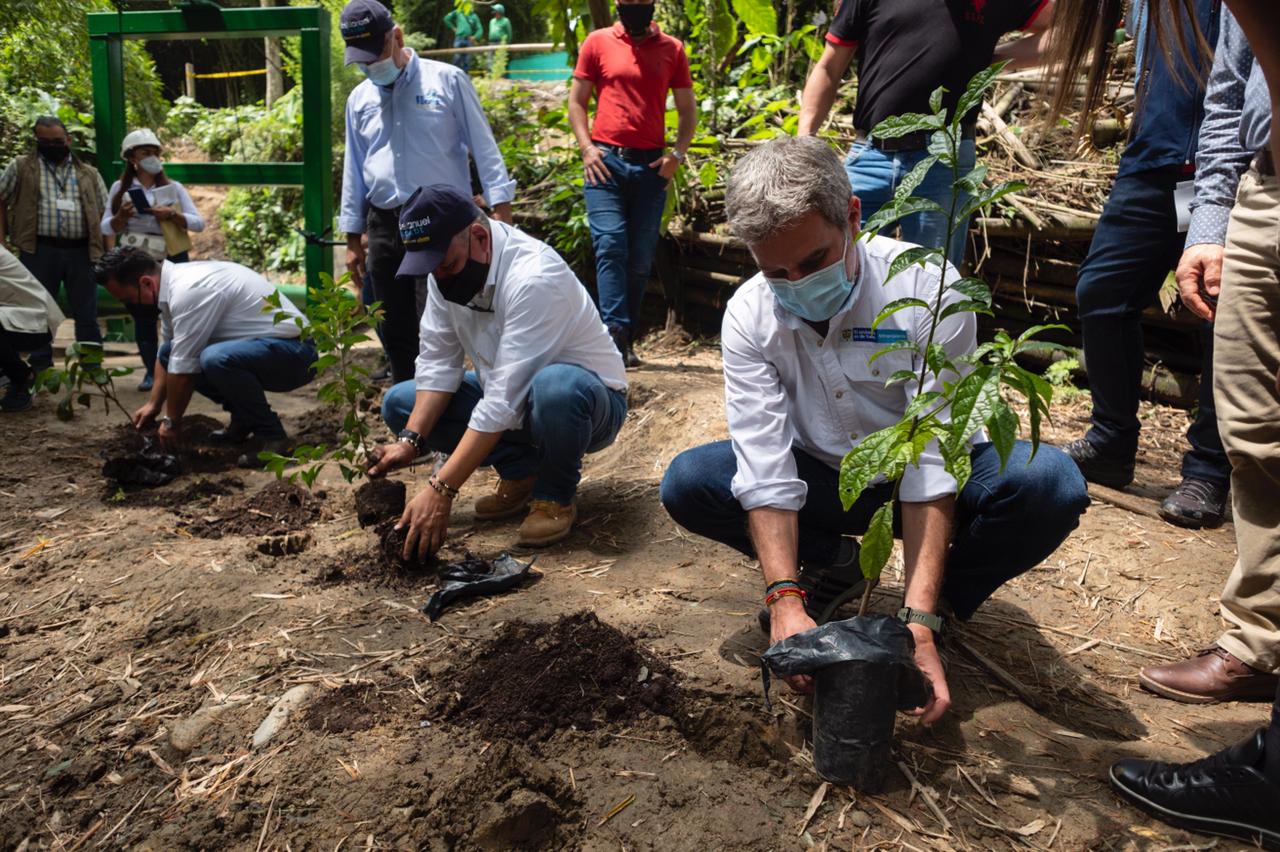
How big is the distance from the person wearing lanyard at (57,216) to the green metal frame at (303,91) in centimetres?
59

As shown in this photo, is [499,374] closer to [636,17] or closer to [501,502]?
[501,502]

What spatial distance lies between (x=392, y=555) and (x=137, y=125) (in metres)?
12.8

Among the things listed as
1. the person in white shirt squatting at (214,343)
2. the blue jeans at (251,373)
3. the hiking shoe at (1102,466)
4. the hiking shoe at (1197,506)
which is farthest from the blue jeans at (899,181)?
the blue jeans at (251,373)

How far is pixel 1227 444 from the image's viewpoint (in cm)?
207

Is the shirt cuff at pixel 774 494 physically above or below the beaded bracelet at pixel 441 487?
above

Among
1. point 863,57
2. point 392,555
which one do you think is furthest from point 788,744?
point 863,57

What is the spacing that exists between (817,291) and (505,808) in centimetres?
126

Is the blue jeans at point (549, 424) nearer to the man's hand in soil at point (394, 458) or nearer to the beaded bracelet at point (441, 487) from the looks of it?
the man's hand in soil at point (394, 458)

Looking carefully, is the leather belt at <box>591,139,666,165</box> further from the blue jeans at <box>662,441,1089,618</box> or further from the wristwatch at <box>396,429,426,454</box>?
the blue jeans at <box>662,441,1089,618</box>

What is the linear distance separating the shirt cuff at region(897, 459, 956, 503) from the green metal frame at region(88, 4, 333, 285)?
4689mm

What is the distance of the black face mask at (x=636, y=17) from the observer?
15.0 feet

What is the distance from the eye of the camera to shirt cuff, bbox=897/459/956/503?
6.44 ft

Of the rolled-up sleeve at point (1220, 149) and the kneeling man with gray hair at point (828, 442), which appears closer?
the kneeling man with gray hair at point (828, 442)

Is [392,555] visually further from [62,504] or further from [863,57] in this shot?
[863,57]
